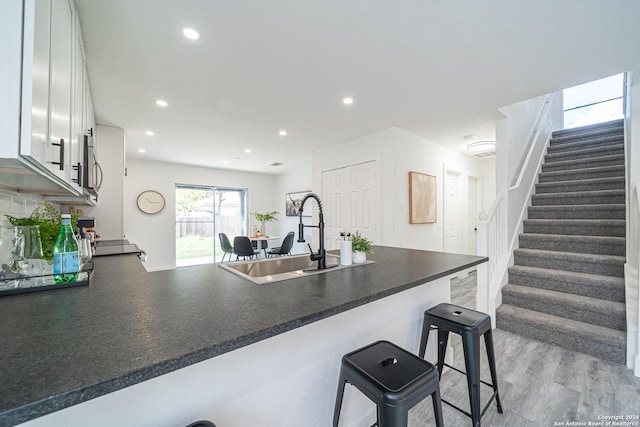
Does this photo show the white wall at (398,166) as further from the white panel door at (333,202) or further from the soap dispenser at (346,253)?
the soap dispenser at (346,253)

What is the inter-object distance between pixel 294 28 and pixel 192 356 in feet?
6.31

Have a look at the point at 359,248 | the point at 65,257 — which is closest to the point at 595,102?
the point at 359,248

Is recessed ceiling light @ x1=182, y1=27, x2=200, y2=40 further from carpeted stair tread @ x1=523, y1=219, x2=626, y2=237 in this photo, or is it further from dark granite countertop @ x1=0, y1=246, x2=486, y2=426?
carpeted stair tread @ x1=523, y1=219, x2=626, y2=237

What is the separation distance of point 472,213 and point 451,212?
1.26m

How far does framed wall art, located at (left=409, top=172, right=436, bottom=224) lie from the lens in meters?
3.79

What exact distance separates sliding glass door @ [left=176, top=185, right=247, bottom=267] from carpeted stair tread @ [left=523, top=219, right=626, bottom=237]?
6.05 meters

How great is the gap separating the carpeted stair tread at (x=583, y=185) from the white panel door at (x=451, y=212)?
4.04 feet

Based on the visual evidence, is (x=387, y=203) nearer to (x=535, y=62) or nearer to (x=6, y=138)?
(x=535, y=62)

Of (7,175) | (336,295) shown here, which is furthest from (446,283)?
(7,175)

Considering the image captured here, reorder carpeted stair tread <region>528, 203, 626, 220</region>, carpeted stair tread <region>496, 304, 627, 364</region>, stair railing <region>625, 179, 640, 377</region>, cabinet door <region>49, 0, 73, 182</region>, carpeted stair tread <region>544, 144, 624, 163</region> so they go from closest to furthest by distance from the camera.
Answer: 1. cabinet door <region>49, 0, 73, 182</region>
2. stair railing <region>625, 179, 640, 377</region>
3. carpeted stair tread <region>496, 304, 627, 364</region>
4. carpeted stair tread <region>528, 203, 626, 220</region>
5. carpeted stair tread <region>544, 144, 624, 163</region>

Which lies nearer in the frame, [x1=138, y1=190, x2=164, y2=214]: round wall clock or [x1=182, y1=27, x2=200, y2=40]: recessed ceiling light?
[x1=182, y1=27, x2=200, y2=40]: recessed ceiling light

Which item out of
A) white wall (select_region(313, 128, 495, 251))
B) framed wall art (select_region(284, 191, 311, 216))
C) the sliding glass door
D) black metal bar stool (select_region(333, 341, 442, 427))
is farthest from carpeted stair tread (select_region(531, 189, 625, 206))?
the sliding glass door

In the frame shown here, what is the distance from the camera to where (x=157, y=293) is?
1.01m

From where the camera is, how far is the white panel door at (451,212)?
15.2 ft
